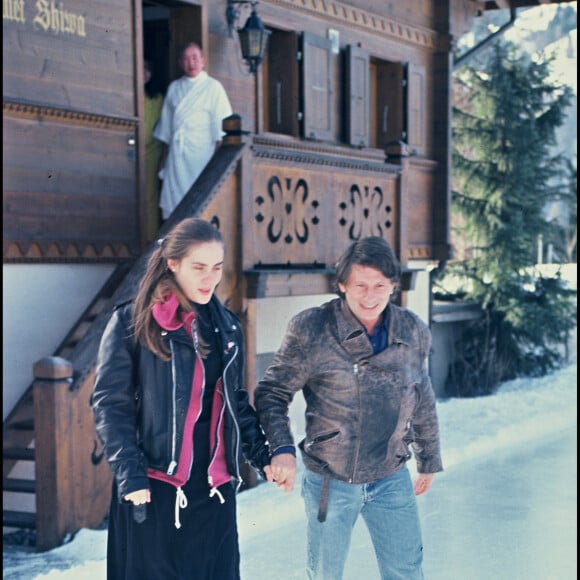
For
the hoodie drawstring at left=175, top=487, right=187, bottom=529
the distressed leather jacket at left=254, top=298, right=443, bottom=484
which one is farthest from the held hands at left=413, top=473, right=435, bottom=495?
the hoodie drawstring at left=175, top=487, right=187, bottom=529

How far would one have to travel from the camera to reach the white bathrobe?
31.4 feet

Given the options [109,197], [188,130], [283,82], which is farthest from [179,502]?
[283,82]

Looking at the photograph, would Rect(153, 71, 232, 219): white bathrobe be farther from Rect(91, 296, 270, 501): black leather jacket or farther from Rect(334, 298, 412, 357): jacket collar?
Rect(91, 296, 270, 501): black leather jacket

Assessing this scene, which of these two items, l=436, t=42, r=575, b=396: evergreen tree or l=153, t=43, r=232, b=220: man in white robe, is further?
l=436, t=42, r=575, b=396: evergreen tree

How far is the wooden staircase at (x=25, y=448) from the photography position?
740cm

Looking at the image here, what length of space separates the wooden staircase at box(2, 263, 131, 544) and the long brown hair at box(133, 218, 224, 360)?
3.19 metres

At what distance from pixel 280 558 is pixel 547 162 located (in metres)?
12.5

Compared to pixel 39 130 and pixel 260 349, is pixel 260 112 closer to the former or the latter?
pixel 260 349

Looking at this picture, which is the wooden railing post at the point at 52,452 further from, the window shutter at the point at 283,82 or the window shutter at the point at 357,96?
the window shutter at the point at 357,96

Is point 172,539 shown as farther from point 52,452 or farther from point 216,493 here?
point 52,452

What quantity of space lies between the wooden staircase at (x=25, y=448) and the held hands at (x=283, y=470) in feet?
10.4

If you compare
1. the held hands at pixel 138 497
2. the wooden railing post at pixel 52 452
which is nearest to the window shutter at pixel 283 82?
the wooden railing post at pixel 52 452

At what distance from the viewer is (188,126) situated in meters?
9.61

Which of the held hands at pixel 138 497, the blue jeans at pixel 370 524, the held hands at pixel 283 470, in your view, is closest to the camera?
the held hands at pixel 138 497
